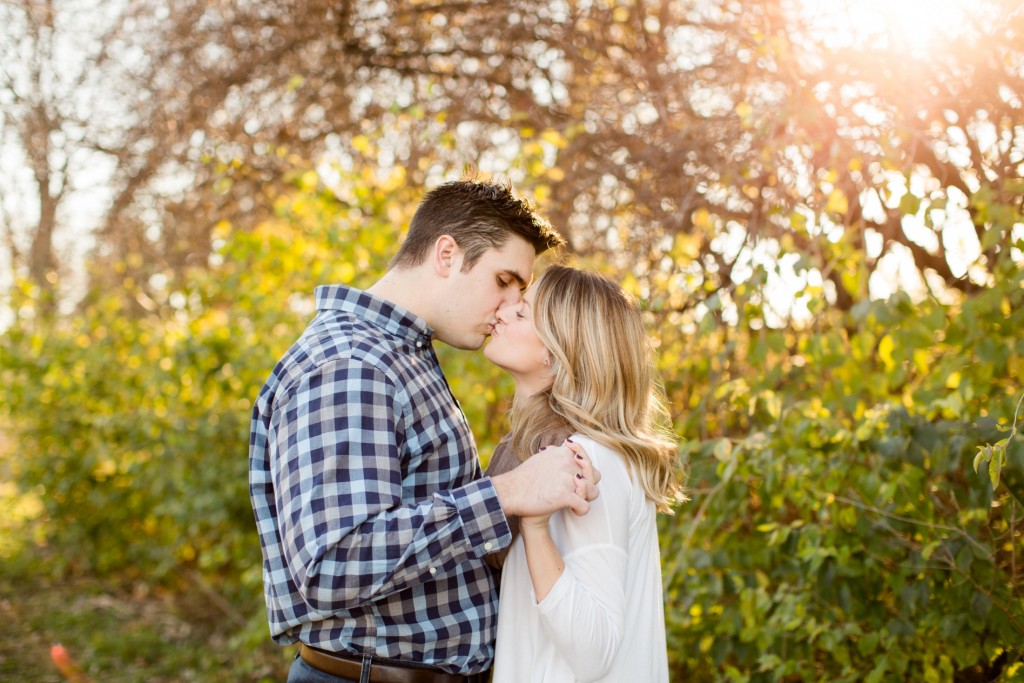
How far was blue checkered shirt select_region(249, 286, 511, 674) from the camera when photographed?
1686 millimetres

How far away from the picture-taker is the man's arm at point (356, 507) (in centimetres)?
167

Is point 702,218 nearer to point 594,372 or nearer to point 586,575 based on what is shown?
point 594,372

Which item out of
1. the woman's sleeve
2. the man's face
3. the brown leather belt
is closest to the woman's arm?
the woman's sleeve

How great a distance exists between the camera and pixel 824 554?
2.64 m

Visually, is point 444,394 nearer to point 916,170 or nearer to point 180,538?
point 916,170

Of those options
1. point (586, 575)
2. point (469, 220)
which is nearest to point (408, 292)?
point (469, 220)

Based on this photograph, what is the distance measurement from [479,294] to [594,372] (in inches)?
14.5

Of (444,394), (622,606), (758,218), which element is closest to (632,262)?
(758,218)

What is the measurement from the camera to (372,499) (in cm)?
171

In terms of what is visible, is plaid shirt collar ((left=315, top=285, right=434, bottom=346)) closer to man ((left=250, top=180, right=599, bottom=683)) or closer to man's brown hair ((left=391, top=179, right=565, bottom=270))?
man ((left=250, top=180, right=599, bottom=683))

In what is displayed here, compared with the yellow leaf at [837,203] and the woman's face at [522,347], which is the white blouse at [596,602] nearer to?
the woman's face at [522,347]

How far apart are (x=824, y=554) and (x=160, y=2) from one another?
16.5 feet

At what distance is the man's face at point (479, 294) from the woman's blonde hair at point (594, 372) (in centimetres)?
11

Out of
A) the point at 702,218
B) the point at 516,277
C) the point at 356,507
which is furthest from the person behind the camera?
the point at 702,218
